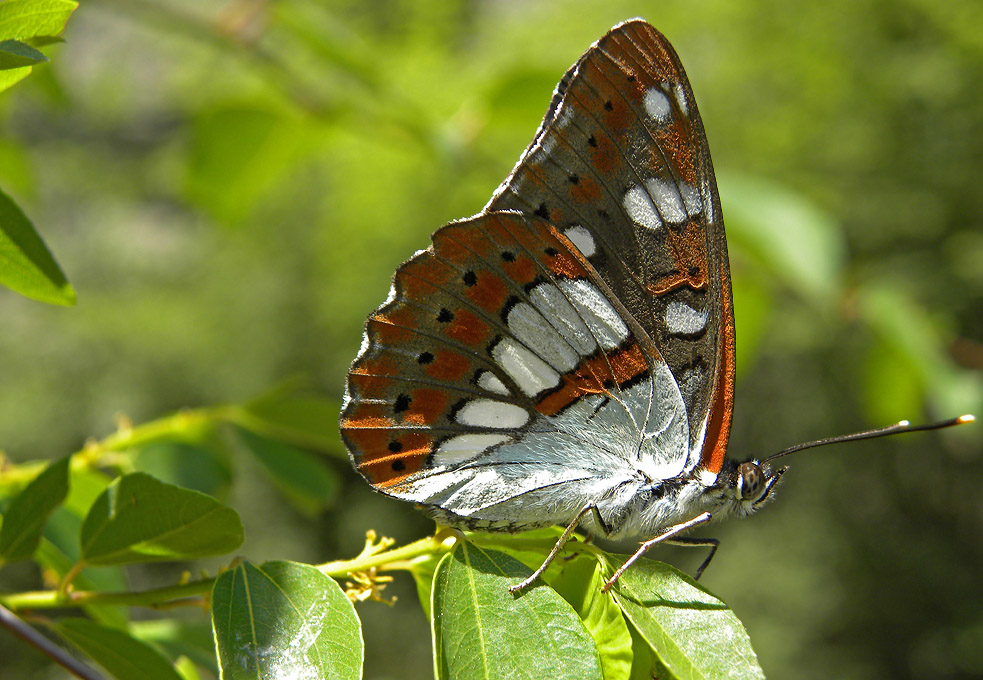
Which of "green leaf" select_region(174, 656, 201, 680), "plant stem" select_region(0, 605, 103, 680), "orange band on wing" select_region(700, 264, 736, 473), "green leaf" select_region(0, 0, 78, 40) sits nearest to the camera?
"plant stem" select_region(0, 605, 103, 680)

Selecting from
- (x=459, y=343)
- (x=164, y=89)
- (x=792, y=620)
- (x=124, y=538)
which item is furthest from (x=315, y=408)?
(x=164, y=89)

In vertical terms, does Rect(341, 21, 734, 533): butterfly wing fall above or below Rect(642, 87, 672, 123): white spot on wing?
below

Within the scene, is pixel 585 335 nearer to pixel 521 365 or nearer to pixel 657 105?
pixel 521 365

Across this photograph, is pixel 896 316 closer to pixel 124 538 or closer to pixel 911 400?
pixel 911 400

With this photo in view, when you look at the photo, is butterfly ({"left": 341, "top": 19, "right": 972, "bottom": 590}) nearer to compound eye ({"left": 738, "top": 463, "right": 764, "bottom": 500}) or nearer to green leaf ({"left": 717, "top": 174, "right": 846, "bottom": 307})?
compound eye ({"left": 738, "top": 463, "right": 764, "bottom": 500})

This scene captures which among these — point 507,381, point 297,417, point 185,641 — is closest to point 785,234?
point 507,381

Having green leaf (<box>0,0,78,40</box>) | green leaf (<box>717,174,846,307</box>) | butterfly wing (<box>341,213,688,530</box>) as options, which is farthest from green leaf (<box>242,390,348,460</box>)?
green leaf (<box>717,174,846,307</box>)
